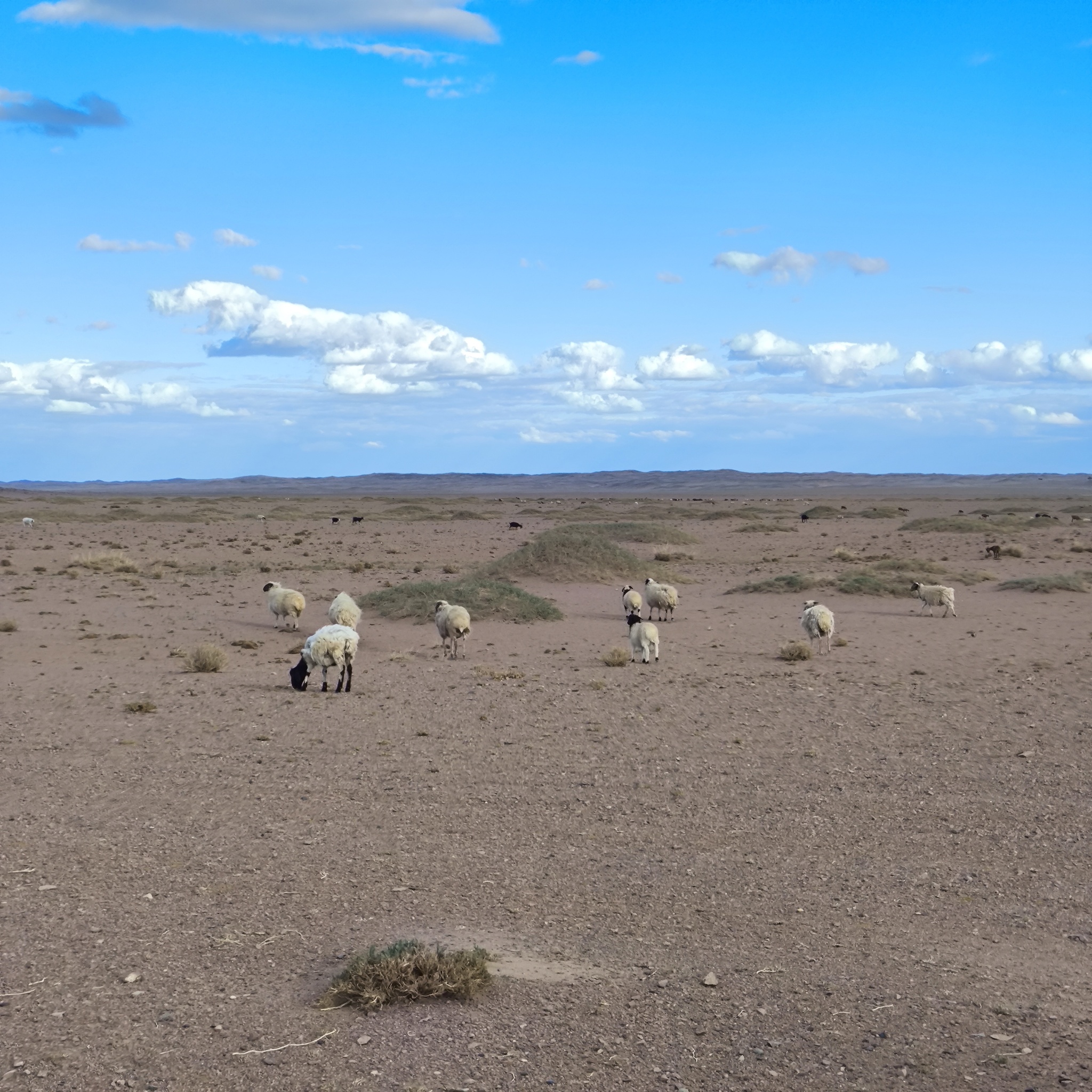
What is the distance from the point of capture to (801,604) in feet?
87.7

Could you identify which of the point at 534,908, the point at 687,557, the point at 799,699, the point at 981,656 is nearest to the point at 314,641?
the point at 799,699

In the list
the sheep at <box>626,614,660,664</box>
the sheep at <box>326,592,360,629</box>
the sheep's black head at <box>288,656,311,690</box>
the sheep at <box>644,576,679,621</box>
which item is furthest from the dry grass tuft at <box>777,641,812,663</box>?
the sheep's black head at <box>288,656,311,690</box>

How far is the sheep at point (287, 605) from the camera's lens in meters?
23.0

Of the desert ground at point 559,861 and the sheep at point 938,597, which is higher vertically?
the sheep at point 938,597

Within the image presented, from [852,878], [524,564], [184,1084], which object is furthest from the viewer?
[524,564]

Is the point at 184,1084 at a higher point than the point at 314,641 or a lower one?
lower

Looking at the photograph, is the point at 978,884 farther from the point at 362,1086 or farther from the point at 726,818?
the point at 362,1086

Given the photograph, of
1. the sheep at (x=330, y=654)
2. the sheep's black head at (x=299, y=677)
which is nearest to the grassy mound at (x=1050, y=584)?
the sheep at (x=330, y=654)

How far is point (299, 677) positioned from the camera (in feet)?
51.4

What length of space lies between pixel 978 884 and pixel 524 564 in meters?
23.8

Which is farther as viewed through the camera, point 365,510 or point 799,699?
point 365,510

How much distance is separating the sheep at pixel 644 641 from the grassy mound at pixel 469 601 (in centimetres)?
534

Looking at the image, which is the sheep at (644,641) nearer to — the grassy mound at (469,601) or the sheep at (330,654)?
the sheep at (330,654)

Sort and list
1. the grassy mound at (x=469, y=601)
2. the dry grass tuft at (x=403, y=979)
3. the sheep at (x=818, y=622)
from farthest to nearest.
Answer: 1. the grassy mound at (x=469, y=601)
2. the sheep at (x=818, y=622)
3. the dry grass tuft at (x=403, y=979)
